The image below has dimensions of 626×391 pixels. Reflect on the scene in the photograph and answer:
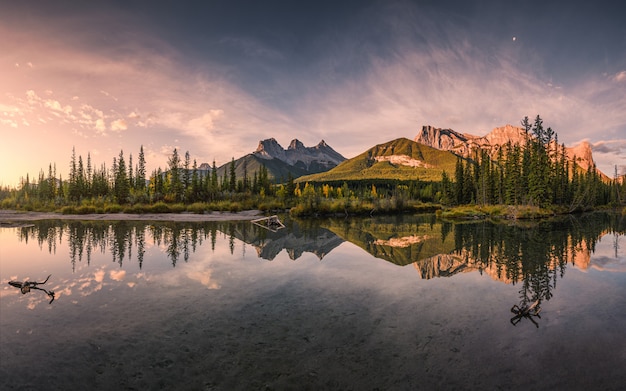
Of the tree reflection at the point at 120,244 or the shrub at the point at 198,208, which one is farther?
the shrub at the point at 198,208

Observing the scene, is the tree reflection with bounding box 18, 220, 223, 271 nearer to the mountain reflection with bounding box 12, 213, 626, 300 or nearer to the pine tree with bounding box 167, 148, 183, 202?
the mountain reflection with bounding box 12, 213, 626, 300

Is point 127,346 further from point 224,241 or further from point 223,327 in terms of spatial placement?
point 224,241

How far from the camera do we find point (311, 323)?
427 inches

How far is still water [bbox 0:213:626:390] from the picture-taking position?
764 centimetres

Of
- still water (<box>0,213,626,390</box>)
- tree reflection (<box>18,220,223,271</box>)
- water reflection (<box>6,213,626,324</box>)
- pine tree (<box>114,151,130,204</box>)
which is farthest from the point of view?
pine tree (<box>114,151,130,204</box>)

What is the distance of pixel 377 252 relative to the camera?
2630 cm

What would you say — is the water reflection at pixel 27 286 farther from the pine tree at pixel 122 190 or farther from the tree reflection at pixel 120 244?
the pine tree at pixel 122 190

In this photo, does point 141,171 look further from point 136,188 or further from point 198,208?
point 198,208

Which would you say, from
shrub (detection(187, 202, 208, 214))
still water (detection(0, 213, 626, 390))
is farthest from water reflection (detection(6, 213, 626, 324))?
shrub (detection(187, 202, 208, 214))

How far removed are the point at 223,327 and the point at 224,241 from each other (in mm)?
21423

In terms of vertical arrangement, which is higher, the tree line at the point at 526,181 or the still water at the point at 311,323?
the tree line at the point at 526,181

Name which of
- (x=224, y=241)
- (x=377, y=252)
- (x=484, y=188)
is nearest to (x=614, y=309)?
(x=377, y=252)

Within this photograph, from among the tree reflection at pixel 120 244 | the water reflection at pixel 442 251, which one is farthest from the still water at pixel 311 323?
the tree reflection at pixel 120 244

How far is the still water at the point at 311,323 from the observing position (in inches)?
301
